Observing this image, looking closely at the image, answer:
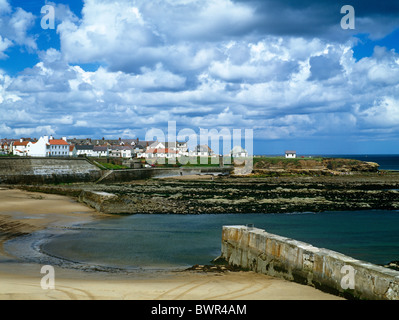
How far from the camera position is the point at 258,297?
Answer: 27.6ft

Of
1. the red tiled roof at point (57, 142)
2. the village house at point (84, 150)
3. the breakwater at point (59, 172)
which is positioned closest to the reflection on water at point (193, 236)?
the breakwater at point (59, 172)

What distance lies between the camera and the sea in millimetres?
14977

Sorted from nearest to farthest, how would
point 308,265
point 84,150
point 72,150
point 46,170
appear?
point 308,265 < point 46,170 < point 72,150 < point 84,150

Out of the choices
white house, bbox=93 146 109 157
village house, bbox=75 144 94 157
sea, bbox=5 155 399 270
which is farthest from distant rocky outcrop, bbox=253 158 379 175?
sea, bbox=5 155 399 270

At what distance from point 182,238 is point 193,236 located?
2.66 ft

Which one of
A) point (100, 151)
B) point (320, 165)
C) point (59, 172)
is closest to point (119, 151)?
point (100, 151)

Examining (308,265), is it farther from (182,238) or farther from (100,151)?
(100,151)

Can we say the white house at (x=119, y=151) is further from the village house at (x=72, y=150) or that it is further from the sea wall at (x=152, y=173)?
the sea wall at (x=152, y=173)

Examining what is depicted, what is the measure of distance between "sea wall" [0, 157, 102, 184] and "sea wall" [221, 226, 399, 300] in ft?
165

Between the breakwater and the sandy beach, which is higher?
the breakwater

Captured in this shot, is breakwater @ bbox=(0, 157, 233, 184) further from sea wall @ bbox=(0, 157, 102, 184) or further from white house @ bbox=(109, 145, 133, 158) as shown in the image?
white house @ bbox=(109, 145, 133, 158)

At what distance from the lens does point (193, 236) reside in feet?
65.1
